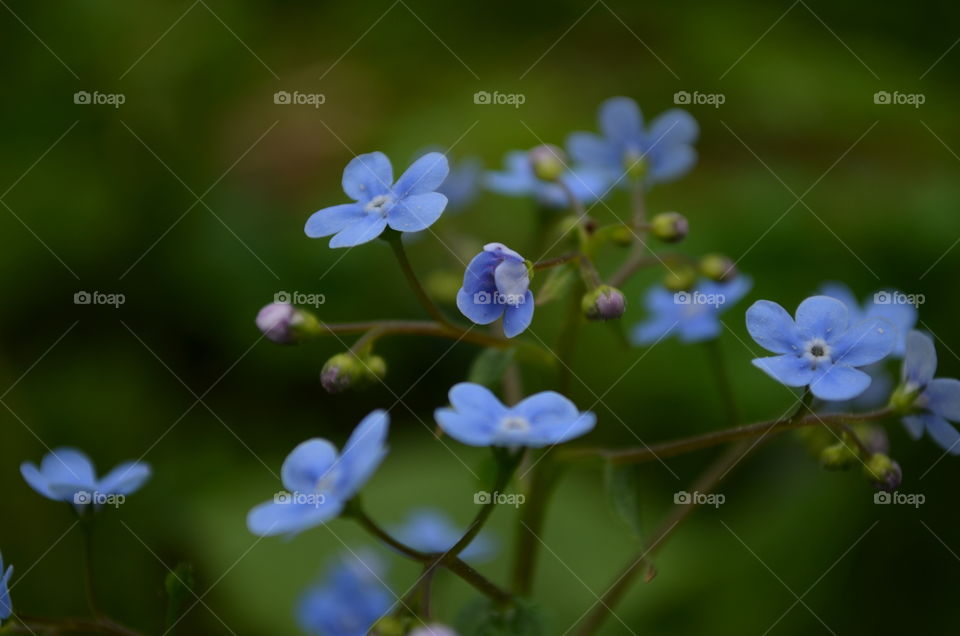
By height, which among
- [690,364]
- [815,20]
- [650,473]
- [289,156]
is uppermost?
[815,20]

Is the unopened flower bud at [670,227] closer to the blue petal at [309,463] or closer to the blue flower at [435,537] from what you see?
the blue petal at [309,463]

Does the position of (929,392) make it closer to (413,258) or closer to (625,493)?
(625,493)

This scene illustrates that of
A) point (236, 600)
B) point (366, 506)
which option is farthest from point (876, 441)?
point (236, 600)

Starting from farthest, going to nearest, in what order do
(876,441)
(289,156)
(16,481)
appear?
1. (289,156)
2. (16,481)
3. (876,441)

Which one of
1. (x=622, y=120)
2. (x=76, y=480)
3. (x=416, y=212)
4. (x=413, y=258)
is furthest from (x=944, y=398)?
(x=413, y=258)

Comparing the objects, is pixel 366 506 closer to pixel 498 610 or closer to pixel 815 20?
pixel 498 610

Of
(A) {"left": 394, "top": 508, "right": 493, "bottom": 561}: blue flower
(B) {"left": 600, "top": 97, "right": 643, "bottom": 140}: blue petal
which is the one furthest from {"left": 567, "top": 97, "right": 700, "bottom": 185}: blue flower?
(A) {"left": 394, "top": 508, "right": 493, "bottom": 561}: blue flower

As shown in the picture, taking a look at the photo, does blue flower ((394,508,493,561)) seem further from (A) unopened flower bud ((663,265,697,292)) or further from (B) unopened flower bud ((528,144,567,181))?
(B) unopened flower bud ((528,144,567,181))
